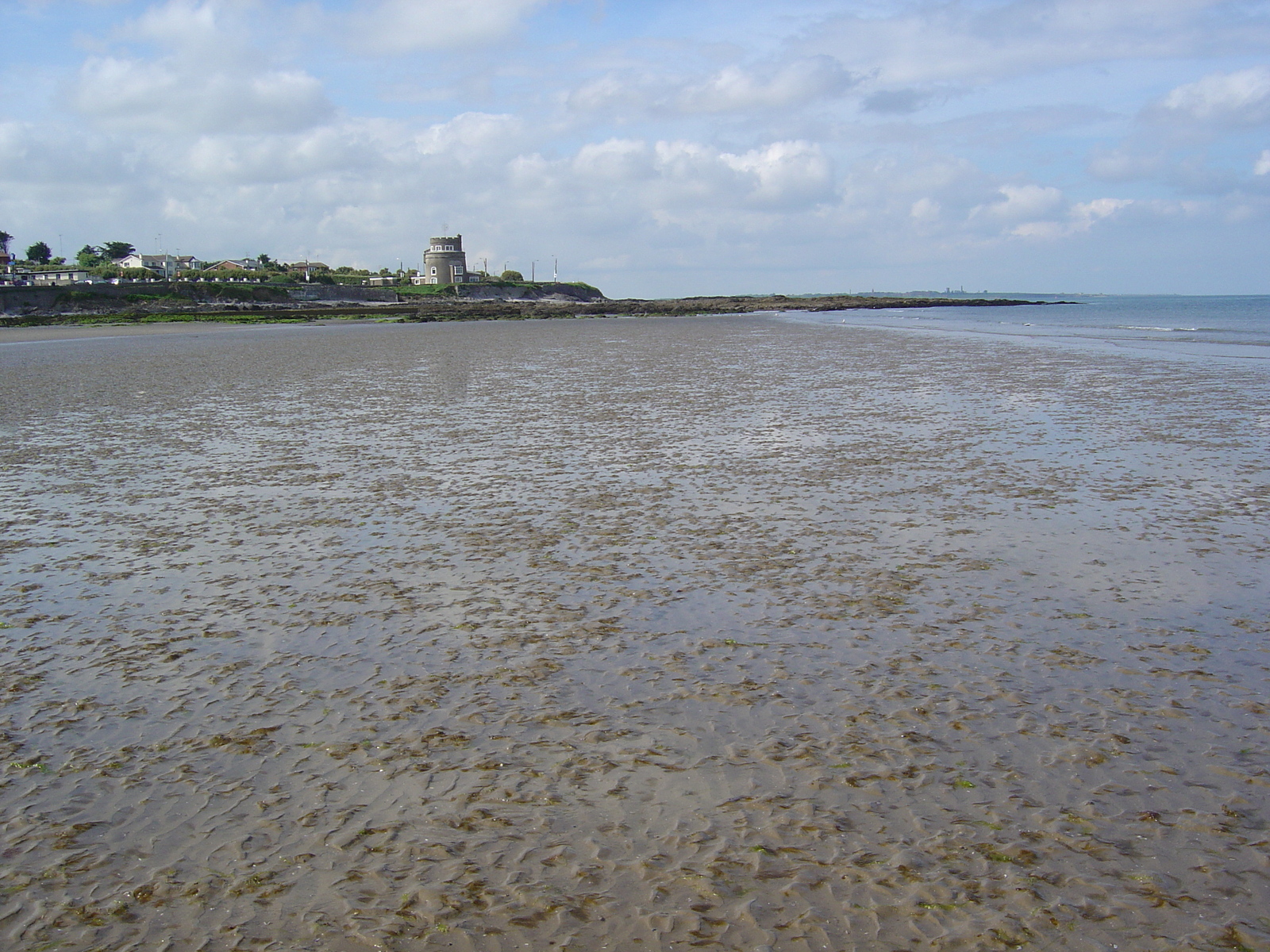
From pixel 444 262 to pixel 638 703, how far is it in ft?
596

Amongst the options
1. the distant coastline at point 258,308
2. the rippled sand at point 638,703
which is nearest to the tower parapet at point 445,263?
the distant coastline at point 258,308

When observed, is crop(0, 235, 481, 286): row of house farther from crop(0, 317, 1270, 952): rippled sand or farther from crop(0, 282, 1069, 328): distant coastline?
crop(0, 317, 1270, 952): rippled sand

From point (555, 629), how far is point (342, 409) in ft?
56.5

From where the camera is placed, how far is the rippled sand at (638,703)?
466cm

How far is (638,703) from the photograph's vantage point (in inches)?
269

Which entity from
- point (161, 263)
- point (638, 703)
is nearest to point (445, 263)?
point (161, 263)

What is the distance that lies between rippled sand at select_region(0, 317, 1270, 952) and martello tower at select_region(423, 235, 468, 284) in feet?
554

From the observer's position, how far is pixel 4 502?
13.6 m

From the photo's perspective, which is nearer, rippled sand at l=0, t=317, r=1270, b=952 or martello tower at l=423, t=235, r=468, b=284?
rippled sand at l=0, t=317, r=1270, b=952

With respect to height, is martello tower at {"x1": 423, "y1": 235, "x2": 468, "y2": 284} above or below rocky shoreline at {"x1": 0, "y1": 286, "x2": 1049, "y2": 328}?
above

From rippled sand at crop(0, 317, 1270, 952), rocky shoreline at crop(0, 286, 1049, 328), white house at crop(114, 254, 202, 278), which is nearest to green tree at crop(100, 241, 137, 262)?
white house at crop(114, 254, 202, 278)

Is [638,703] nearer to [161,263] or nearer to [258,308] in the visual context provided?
[258,308]

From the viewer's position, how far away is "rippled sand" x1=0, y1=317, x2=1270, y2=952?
466cm

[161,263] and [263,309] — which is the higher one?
[161,263]
